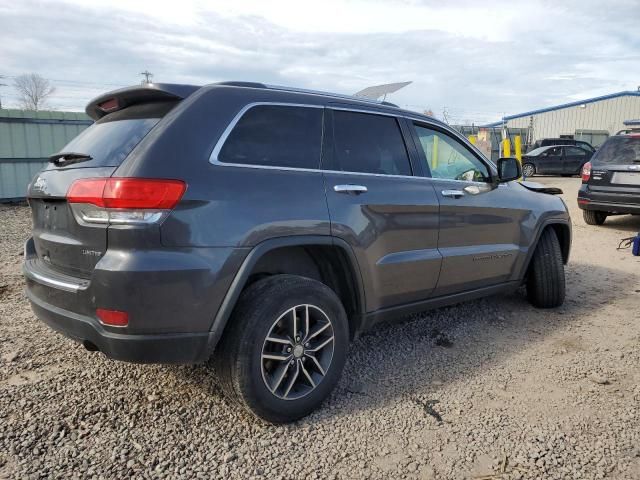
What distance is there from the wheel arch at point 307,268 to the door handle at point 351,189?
30 cm

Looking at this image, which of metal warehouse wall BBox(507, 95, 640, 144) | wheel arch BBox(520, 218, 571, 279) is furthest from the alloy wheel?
metal warehouse wall BBox(507, 95, 640, 144)

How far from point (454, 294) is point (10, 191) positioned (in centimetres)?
1132

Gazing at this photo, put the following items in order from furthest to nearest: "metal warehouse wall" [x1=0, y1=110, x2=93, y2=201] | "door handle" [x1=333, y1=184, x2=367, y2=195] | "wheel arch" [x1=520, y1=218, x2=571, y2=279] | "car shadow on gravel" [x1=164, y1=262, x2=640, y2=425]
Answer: "metal warehouse wall" [x1=0, y1=110, x2=93, y2=201]
"wheel arch" [x1=520, y1=218, x2=571, y2=279]
"car shadow on gravel" [x1=164, y1=262, x2=640, y2=425]
"door handle" [x1=333, y1=184, x2=367, y2=195]

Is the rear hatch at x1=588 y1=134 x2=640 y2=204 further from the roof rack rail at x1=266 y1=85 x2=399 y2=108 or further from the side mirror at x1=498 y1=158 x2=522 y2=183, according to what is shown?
the roof rack rail at x1=266 y1=85 x2=399 y2=108

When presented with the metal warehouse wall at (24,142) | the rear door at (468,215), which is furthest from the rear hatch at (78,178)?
the metal warehouse wall at (24,142)

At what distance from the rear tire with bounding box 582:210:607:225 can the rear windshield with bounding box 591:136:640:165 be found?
974mm

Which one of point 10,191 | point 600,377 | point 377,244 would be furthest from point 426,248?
point 10,191

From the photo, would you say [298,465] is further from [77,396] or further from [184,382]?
[77,396]

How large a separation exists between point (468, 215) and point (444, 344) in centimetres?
100

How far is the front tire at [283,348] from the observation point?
104 inches

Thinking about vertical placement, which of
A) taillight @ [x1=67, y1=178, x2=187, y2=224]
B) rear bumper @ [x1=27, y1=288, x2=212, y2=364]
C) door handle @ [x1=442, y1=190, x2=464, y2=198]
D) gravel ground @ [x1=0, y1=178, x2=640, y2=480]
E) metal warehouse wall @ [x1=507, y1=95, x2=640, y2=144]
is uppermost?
metal warehouse wall @ [x1=507, y1=95, x2=640, y2=144]

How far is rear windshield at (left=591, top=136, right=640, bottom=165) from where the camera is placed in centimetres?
849

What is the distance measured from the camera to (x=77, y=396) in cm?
303

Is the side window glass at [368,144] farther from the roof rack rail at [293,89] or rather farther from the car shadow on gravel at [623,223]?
the car shadow on gravel at [623,223]
